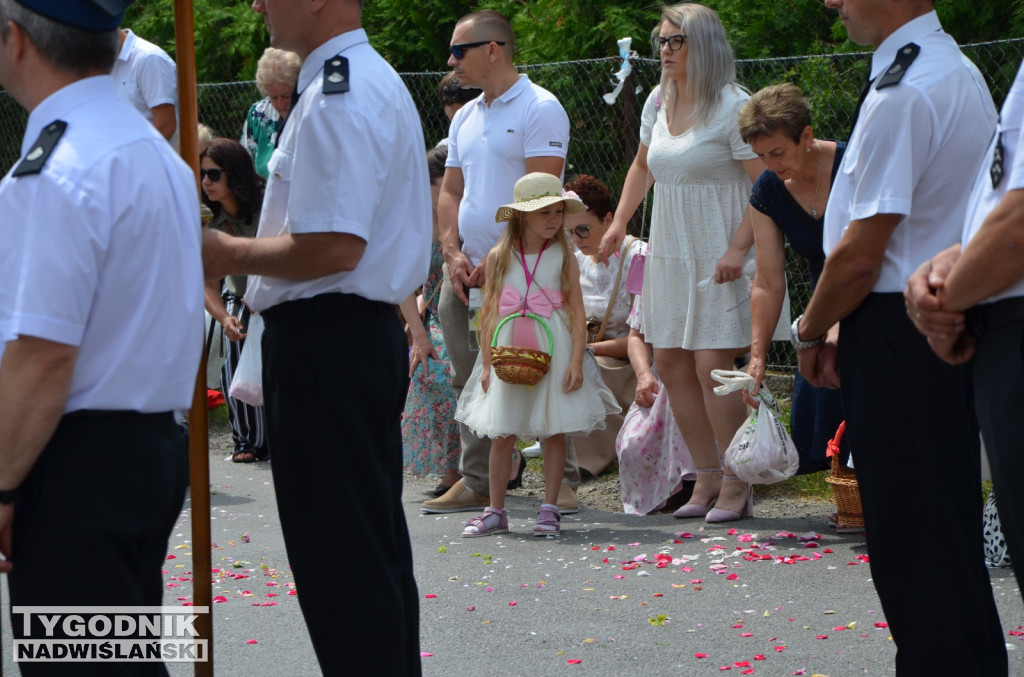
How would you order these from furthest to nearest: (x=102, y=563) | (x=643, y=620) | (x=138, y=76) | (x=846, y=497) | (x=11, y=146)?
(x=11, y=146)
(x=138, y=76)
(x=846, y=497)
(x=643, y=620)
(x=102, y=563)

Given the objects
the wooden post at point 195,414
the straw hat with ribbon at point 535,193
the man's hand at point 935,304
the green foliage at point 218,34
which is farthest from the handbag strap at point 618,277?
the green foliage at point 218,34

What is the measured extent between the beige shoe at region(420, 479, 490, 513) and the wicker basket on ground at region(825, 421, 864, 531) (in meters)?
1.93

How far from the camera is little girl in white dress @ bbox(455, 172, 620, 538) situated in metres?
6.65

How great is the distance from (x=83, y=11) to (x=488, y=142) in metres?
4.41

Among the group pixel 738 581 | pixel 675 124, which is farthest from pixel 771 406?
pixel 675 124

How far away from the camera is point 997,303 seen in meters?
2.72

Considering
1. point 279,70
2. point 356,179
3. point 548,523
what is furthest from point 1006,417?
Answer: point 279,70

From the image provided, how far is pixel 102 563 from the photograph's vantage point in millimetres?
2666

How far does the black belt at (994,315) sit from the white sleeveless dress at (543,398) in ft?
12.9

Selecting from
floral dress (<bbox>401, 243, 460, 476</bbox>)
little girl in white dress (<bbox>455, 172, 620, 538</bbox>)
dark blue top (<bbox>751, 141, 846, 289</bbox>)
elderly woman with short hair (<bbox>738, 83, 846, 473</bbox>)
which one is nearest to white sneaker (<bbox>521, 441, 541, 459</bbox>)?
floral dress (<bbox>401, 243, 460, 476</bbox>)

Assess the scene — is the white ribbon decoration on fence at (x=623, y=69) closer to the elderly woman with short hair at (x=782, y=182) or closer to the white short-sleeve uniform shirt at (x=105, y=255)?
the elderly woman with short hair at (x=782, y=182)

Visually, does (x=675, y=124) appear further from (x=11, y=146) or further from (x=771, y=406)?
(x=11, y=146)

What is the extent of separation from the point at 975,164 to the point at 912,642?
45.8 inches

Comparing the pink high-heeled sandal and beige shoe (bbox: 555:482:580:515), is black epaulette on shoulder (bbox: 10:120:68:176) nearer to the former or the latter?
the pink high-heeled sandal
